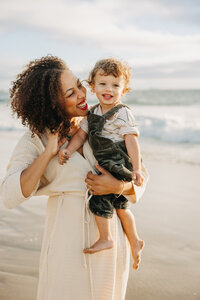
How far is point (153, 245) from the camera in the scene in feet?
13.7

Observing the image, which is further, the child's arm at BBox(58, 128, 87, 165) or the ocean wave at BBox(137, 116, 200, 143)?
the ocean wave at BBox(137, 116, 200, 143)

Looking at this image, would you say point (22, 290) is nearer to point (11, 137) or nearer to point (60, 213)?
point (60, 213)

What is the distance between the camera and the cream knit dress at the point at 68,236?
211cm

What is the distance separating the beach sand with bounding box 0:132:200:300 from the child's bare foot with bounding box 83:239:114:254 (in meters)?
1.41

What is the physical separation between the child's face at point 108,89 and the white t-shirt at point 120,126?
0.11 metres

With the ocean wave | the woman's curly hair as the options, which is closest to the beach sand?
the woman's curly hair

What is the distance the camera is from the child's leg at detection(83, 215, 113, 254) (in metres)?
2.10

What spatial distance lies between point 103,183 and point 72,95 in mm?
534

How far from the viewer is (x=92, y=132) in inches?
91.0

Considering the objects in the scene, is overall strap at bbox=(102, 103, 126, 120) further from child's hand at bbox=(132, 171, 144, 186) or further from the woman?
child's hand at bbox=(132, 171, 144, 186)

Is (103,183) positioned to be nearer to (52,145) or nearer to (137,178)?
(137,178)

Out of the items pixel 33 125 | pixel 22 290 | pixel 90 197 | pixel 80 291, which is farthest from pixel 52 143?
pixel 22 290

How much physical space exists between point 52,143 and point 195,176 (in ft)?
16.5

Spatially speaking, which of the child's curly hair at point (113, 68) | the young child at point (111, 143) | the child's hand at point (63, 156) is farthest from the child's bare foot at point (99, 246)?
the child's curly hair at point (113, 68)
